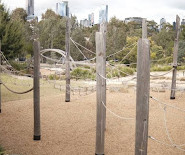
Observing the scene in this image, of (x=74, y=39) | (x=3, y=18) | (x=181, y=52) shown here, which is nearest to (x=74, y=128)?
(x=3, y=18)

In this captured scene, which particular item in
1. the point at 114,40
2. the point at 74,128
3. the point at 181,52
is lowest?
the point at 74,128

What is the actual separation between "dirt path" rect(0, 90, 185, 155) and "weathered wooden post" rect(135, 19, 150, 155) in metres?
1.77

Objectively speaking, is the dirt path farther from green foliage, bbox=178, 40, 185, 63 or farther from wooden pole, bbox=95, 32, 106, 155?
green foliage, bbox=178, 40, 185, 63

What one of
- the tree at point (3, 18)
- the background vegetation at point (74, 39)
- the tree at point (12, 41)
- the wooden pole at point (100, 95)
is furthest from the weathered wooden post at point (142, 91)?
the tree at point (3, 18)

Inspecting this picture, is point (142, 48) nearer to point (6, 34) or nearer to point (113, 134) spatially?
point (113, 134)

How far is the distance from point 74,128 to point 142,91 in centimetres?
354

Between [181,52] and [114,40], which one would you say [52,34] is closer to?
[114,40]

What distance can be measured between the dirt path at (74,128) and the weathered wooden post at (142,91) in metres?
1.77

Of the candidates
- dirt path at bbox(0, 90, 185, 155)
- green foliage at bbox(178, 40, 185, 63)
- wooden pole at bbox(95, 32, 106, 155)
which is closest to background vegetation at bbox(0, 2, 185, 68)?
green foliage at bbox(178, 40, 185, 63)

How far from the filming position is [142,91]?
3281mm

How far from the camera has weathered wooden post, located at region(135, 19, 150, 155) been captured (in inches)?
127

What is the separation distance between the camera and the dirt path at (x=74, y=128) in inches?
206

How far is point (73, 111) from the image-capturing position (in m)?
8.17

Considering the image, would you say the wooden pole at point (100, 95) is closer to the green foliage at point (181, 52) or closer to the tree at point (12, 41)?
the tree at point (12, 41)
